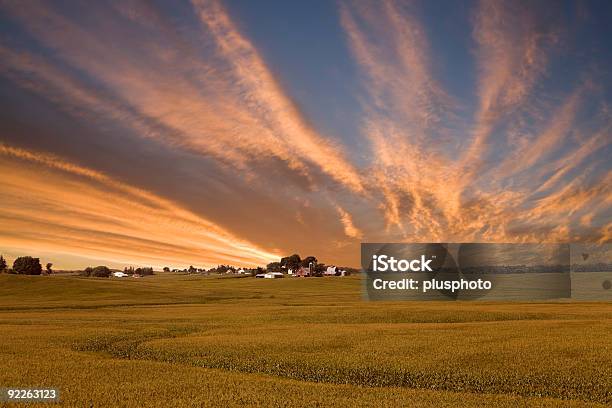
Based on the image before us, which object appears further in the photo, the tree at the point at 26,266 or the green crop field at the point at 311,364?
the tree at the point at 26,266

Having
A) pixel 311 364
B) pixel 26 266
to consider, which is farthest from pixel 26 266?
pixel 311 364

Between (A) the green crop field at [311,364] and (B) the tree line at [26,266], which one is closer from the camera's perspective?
(A) the green crop field at [311,364]

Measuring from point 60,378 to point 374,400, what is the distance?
15649 mm

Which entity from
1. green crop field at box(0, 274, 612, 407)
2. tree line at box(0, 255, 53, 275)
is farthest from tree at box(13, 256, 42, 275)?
green crop field at box(0, 274, 612, 407)

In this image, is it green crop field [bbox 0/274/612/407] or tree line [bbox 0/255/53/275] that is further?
tree line [bbox 0/255/53/275]

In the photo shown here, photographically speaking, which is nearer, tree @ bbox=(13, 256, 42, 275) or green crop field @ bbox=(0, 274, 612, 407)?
green crop field @ bbox=(0, 274, 612, 407)

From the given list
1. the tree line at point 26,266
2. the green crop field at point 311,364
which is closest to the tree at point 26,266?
the tree line at point 26,266

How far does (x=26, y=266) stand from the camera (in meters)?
194

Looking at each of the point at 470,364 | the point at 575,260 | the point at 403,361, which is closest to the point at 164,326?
the point at 403,361

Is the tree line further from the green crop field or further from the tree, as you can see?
the green crop field

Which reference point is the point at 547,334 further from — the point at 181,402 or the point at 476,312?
the point at 181,402

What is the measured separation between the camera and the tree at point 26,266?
193 metres

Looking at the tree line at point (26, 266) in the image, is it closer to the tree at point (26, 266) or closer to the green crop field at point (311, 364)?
the tree at point (26, 266)

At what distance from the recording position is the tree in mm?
192750
